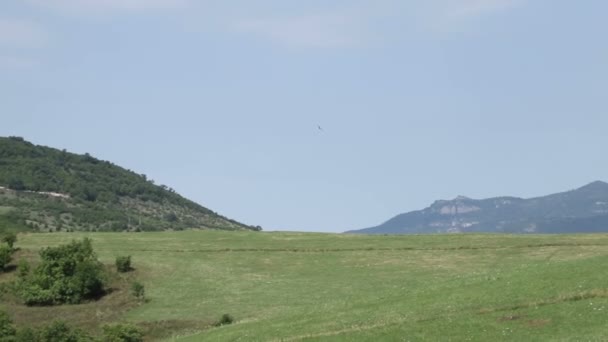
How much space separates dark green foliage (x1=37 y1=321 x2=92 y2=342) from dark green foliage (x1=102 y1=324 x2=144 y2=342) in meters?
1.65

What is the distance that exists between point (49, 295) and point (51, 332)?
14238 millimetres

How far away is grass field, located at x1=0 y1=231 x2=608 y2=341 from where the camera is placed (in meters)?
44.3

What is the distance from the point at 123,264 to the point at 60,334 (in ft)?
68.3

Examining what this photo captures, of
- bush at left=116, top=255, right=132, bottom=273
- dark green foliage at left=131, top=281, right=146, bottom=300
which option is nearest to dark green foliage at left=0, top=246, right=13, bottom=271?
bush at left=116, top=255, right=132, bottom=273

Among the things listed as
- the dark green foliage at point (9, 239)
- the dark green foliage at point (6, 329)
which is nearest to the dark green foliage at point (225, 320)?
the dark green foliage at point (6, 329)

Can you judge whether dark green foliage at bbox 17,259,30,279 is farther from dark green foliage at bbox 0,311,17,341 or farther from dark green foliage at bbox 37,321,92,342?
dark green foliage at bbox 37,321,92,342

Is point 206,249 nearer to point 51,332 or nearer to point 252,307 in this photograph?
point 252,307

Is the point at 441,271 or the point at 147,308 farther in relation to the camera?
the point at 441,271

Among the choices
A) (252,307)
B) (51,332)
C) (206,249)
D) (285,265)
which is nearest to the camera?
(51,332)

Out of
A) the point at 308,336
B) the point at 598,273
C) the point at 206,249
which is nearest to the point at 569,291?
the point at 598,273

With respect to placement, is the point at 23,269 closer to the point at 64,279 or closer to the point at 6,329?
the point at 64,279

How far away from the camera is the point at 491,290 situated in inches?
1939

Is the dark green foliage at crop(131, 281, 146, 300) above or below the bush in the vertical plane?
below

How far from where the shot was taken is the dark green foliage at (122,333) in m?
61.2
